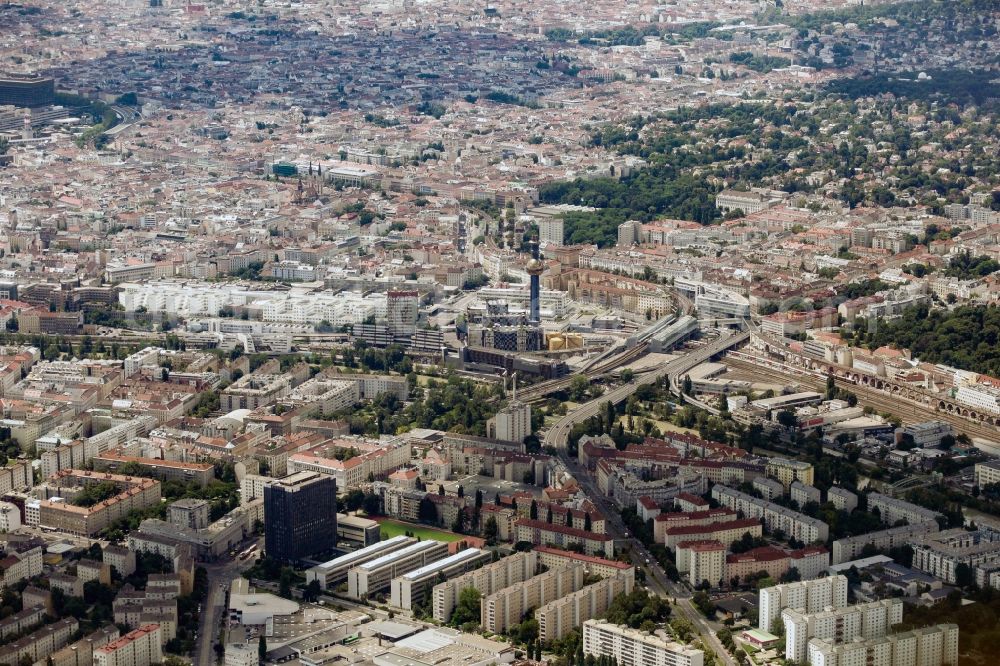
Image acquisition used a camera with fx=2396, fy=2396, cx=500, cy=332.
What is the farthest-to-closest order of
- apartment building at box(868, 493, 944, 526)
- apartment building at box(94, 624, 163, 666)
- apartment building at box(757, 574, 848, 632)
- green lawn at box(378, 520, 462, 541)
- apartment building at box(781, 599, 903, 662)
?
apartment building at box(868, 493, 944, 526), green lawn at box(378, 520, 462, 541), apartment building at box(757, 574, 848, 632), apartment building at box(781, 599, 903, 662), apartment building at box(94, 624, 163, 666)

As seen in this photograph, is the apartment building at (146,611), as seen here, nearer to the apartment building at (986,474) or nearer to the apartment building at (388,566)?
the apartment building at (388,566)

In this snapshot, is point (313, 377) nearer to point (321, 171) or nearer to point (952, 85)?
point (321, 171)

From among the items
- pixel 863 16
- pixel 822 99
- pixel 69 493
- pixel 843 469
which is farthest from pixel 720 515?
pixel 863 16

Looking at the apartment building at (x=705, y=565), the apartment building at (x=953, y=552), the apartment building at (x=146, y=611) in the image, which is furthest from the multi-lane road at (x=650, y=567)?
the apartment building at (x=146, y=611)

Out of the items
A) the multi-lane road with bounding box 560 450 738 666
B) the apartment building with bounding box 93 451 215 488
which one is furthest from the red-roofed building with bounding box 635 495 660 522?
the apartment building with bounding box 93 451 215 488

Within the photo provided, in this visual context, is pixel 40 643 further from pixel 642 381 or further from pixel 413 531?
pixel 642 381

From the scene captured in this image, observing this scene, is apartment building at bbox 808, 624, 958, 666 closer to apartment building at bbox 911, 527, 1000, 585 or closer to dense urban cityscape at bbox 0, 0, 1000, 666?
dense urban cityscape at bbox 0, 0, 1000, 666
